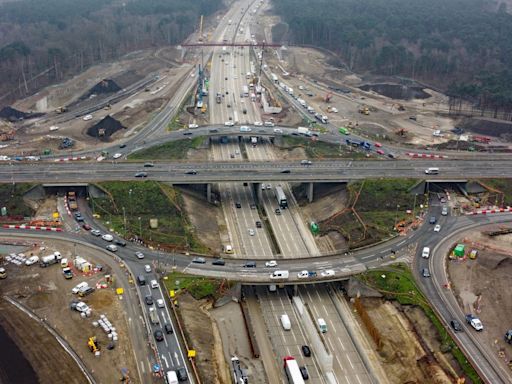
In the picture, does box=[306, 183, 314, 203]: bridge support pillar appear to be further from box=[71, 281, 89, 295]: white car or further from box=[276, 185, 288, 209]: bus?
box=[71, 281, 89, 295]: white car

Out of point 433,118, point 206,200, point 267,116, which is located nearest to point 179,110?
point 267,116

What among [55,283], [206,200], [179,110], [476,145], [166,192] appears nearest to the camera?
[55,283]

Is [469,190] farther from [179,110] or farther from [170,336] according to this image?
[179,110]

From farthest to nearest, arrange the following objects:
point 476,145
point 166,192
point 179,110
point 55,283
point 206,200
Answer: point 179,110 → point 476,145 → point 206,200 → point 166,192 → point 55,283

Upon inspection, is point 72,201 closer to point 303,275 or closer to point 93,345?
point 93,345

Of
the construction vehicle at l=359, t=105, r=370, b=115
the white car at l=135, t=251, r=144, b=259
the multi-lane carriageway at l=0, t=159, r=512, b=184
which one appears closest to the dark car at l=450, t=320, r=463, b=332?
the multi-lane carriageway at l=0, t=159, r=512, b=184

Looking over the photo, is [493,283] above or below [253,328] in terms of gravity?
above

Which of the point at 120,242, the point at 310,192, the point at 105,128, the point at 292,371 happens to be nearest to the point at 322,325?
the point at 292,371
